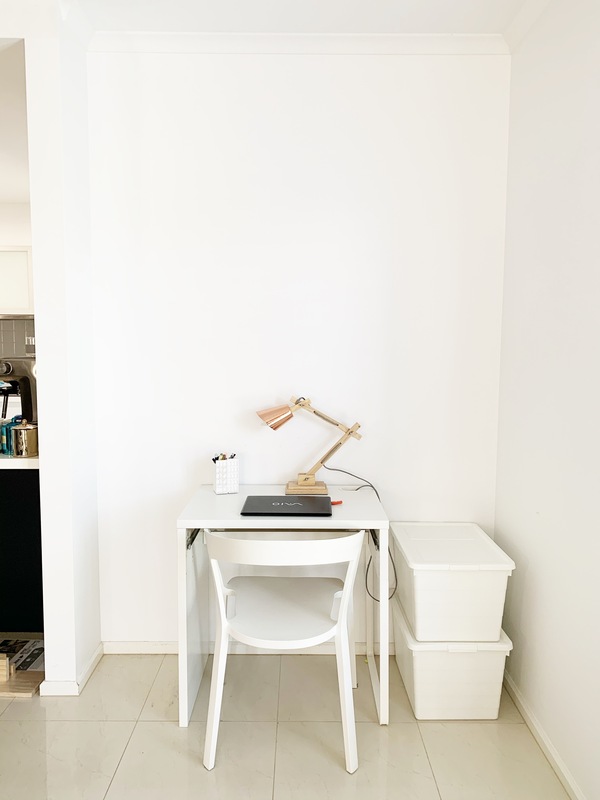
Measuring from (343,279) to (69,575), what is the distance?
1.57 m

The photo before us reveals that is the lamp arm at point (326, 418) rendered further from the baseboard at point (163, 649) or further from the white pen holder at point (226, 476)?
the baseboard at point (163, 649)

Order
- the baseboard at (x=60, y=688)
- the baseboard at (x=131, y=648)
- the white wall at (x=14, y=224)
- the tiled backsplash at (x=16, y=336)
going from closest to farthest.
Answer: the baseboard at (x=60, y=688), the baseboard at (x=131, y=648), the white wall at (x=14, y=224), the tiled backsplash at (x=16, y=336)

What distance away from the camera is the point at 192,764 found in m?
1.73

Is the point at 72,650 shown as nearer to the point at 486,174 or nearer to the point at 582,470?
the point at 582,470

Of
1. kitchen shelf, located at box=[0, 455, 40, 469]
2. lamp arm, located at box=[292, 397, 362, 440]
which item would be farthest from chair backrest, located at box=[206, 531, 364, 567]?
kitchen shelf, located at box=[0, 455, 40, 469]

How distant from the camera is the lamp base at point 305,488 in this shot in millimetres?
2156

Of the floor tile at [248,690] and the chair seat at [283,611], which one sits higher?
the chair seat at [283,611]

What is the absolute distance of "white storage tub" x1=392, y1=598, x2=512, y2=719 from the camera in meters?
1.91

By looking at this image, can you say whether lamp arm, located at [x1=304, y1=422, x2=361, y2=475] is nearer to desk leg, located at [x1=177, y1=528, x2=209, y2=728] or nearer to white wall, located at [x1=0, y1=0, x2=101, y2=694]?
desk leg, located at [x1=177, y1=528, x2=209, y2=728]

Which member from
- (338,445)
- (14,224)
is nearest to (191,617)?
(338,445)

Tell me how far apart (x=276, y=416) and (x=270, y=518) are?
42cm

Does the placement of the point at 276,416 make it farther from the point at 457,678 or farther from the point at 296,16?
the point at 296,16

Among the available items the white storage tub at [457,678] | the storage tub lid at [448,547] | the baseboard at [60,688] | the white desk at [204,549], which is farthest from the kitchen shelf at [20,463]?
the white storage tub at [457,678]

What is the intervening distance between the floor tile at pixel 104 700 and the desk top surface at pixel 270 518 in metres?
0.75
